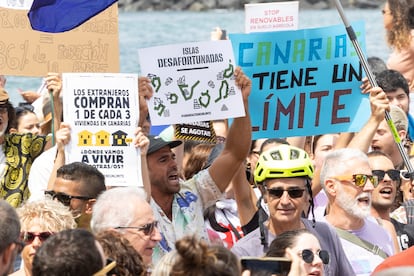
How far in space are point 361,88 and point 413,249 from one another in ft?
9.57

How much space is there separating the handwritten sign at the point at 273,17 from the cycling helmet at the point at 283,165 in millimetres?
4008

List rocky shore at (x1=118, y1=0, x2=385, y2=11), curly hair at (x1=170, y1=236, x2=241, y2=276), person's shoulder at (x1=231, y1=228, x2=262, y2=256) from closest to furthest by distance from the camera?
curly hair at (x1=170, y1=236, x2=241, y2=276) → person's shoulder at (x1=231, y1=228, x2=262, y2=256) → rocky shore at (x1=118, y1=0, x2=385, y2=11)

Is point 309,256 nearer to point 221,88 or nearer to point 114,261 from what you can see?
point 114,261

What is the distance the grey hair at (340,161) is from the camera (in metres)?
7.65

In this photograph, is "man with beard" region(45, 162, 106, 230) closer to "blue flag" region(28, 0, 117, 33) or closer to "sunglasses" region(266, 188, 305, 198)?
"sunglasses" region(266, 188, 305, 198)

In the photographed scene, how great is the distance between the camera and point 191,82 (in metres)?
7.97

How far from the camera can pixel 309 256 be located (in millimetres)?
6223

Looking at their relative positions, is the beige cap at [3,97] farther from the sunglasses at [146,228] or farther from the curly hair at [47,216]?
the sunglasses at [146,228]

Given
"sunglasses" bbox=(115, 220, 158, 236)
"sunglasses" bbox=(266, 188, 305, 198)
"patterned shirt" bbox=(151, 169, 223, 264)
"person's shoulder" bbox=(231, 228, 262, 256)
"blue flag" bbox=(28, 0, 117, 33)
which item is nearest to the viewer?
"sunglasses" bbox=(115, 220, 158, 236)

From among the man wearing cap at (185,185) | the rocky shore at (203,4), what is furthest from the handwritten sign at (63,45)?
the rocky shore at (203,4)

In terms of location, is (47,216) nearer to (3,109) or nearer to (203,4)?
(3,109)

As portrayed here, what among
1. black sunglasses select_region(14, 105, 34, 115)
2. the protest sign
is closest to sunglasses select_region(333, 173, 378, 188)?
the protest sign

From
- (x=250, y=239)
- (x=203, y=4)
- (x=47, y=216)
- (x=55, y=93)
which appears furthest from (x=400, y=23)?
(x=203, y=4)

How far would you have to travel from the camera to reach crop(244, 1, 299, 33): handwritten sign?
11.1 m
